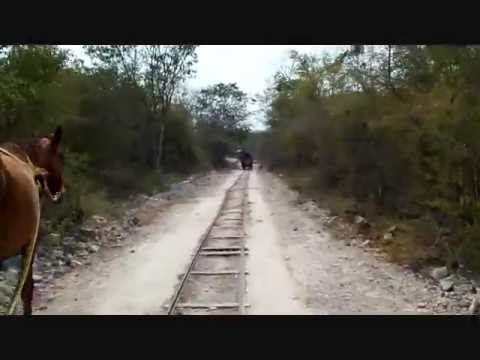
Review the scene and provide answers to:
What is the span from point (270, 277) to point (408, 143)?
3.42 meters

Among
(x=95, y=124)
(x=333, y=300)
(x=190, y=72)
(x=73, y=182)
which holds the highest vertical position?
(x=190, y=72)

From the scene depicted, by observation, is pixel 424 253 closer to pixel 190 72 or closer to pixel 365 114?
pixel 365 114

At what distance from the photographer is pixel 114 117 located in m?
11.0

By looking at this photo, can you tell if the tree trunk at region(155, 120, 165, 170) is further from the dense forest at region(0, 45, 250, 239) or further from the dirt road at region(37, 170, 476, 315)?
the dirt road at region(37, 170, 476, 315)

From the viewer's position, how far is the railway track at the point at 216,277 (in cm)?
517

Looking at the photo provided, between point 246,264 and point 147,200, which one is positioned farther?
point 147,200

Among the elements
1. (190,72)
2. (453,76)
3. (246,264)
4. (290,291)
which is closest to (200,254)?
(246,264)

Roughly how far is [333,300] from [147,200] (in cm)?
918

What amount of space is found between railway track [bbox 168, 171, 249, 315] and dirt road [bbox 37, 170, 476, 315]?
12 centimetres

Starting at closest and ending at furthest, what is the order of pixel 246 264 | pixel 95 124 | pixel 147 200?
pixel 246 264
pixel 95 124
pixel 147 200

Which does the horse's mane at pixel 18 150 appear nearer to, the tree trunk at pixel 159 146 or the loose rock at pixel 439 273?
the loose rock at pixel 439 273

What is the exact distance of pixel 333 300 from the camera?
5.55 meters

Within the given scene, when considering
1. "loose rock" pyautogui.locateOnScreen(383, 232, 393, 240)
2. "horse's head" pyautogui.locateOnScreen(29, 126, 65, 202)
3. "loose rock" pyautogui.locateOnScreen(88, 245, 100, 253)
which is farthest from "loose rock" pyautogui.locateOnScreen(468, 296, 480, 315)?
Result: "loose rock" pyautogui.locateOnScreen(88, 245, 100, 253)

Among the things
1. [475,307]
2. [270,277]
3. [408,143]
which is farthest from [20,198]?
[408,143]
